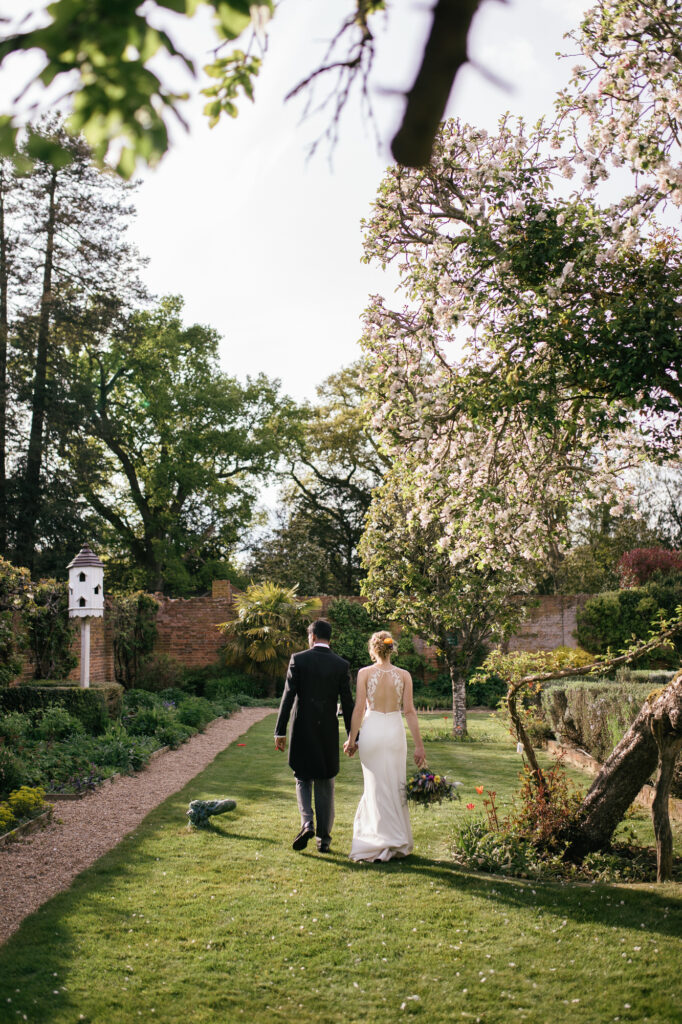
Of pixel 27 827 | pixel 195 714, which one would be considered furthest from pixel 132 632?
pixel 27 827

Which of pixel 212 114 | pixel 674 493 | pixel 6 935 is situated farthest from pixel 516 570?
pixel 674 493

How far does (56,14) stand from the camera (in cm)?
174

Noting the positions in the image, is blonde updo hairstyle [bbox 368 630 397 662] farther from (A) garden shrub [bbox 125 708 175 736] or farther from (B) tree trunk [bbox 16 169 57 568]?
(B) tree trunk [bbox 16 169 57 568]

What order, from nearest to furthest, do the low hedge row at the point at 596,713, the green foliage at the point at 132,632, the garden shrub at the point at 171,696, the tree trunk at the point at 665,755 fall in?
1. the tree trunk at the point at 665,755
2. the low hedge row at the point at 596,713
3. the garden shrub at the point at 171,696
4. the green foliage at the point at 132,632

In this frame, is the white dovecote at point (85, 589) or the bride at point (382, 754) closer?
the bride at point (382, 754)

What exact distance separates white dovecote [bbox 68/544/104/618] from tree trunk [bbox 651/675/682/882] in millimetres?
9252

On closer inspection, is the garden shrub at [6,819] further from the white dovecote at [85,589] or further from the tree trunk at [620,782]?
the white dovecote at [85,589]

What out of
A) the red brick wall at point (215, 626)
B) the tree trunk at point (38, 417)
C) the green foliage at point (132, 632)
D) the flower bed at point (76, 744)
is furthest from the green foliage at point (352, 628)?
the tree trunk at point (38, 417)

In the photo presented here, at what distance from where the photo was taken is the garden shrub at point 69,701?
11109 mm

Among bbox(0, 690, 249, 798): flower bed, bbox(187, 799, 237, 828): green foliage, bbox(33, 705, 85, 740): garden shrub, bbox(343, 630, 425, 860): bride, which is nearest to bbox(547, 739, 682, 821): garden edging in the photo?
bbox(343, 630, 425, 860): bride

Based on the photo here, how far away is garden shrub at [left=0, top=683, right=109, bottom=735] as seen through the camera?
437 inches

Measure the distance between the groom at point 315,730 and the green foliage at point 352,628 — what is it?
12.6 meters

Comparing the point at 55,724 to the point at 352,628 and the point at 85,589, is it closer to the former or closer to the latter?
the point at 85,589

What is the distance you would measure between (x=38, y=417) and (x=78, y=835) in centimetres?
1615
